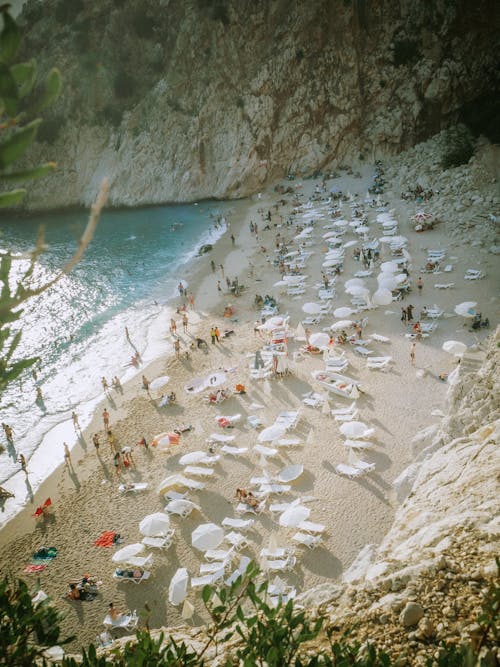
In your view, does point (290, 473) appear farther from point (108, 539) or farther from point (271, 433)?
point (108, 539)

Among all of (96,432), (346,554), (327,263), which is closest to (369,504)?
(346,554)

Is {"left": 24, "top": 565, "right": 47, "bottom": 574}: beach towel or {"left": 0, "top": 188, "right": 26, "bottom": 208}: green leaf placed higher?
{"left": 0, "top": 188, "right": 26, "bottom": 208}: green leaf

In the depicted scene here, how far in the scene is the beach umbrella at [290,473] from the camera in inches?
603

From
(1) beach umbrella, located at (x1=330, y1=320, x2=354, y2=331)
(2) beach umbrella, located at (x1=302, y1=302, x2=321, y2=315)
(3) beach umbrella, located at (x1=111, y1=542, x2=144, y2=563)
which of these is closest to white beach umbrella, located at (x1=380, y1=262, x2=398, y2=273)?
(2) beach umbrella, located at (x1=302, y1=302, x2=321, y2=315)

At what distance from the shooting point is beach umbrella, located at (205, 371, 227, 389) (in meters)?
21.3

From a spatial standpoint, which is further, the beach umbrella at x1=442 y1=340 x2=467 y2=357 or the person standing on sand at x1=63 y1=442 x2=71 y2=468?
the beach umbrella at x1=442 y1=340 x2=467 y2=357

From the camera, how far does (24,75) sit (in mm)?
2914

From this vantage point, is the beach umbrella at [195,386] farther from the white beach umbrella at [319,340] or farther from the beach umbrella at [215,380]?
the white beach umbrella at [319,340]

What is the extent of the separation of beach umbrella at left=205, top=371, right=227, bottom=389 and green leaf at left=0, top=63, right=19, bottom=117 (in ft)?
62.2

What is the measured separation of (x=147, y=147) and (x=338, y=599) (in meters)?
67.6

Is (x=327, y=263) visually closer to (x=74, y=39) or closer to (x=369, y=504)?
(x=369, y=504)

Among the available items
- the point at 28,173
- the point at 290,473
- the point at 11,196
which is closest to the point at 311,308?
the point at 290,473

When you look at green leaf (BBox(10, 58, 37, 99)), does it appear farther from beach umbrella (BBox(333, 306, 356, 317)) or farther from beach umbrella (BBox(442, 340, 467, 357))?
beach umbrella (BBox(333, 306, 356, 317))

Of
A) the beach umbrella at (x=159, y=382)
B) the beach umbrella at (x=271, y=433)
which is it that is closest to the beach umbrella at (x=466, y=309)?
the beach umbrella at (x=271, y=433)
